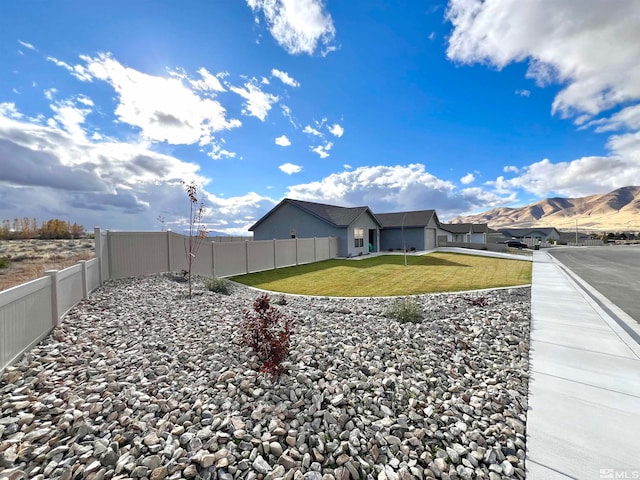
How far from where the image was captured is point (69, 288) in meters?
5.74

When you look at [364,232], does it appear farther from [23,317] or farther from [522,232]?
[522,232]

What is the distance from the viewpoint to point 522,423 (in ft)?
9.50

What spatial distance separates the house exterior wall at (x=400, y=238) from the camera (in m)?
28.6

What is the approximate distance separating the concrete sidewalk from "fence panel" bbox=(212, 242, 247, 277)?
11.8m

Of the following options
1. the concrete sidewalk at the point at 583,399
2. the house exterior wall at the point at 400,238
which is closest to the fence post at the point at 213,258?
the concrete sidewalk at the point at 583,399

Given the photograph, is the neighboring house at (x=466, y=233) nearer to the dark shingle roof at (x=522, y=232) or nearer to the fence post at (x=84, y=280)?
the dark shingle roof at (x=522, y=232)

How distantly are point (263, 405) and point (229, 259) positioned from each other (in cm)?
1120

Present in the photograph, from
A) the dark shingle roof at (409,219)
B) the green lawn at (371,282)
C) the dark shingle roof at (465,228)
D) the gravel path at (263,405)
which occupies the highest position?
the dark shingle roof at (409,219)

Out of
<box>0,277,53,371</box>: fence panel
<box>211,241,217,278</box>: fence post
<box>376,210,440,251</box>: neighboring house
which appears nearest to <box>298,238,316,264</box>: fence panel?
<box>211,241,217,278</box>: fence post

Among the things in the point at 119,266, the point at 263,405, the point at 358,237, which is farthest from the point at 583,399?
the point at 358,237

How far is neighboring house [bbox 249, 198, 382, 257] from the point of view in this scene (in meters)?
22.8

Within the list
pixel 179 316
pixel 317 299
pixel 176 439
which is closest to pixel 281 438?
pixel 176 439

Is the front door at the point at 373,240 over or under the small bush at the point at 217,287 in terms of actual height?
over

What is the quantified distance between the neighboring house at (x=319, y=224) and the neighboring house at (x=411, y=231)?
3.74 meters
